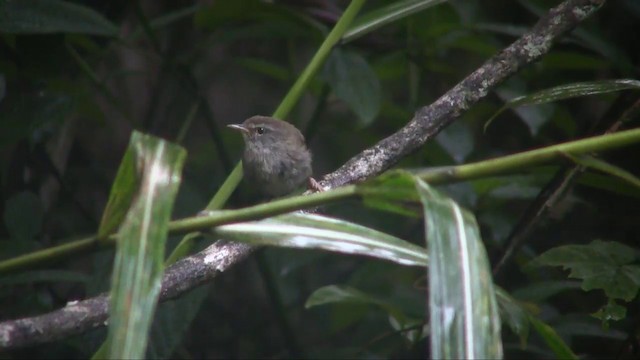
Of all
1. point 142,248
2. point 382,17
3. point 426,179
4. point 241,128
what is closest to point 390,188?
point 426,179

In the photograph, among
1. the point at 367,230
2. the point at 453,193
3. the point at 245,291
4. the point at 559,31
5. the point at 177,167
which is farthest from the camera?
the point at 245,291

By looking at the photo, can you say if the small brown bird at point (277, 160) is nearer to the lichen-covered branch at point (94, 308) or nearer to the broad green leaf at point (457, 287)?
the lichen-covered branch at point (94, 308)

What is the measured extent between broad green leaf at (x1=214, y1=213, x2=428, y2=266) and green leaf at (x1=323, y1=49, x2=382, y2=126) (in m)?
1.64

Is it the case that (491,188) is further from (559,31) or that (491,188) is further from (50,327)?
(50,327)

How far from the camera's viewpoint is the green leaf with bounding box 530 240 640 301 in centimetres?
222

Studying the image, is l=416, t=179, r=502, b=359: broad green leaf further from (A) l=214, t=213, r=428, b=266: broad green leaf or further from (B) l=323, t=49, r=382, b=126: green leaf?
(B) l=323, t=49, r=382, b=126: green leaf

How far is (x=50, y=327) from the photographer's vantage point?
4.90ft

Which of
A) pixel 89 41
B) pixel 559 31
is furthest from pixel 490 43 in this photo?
pixel 89 41

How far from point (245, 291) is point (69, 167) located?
1158 millimetres

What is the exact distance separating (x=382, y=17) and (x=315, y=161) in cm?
207

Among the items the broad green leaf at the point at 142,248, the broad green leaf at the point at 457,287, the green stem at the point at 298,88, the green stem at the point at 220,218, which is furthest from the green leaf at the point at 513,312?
the green stem at the point at 298,88

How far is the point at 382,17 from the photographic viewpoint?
8.95 feet

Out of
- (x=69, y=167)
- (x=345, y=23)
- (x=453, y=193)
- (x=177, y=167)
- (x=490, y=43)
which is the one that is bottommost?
(x=177, y=167)

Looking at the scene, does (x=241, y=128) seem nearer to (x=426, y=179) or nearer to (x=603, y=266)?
(x=603, y=266)
